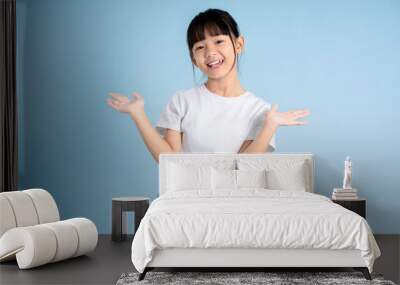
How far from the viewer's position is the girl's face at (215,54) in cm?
692

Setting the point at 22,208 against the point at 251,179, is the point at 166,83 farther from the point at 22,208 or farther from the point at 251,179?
the point at 22,208

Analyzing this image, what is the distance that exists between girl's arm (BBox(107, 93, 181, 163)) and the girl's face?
715 millimetres

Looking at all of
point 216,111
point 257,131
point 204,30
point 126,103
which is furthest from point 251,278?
point 204,30

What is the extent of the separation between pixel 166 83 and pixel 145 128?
514mm

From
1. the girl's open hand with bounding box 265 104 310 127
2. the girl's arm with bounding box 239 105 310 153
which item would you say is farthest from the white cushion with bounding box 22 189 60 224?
the girl's open hand with bounding box 265 104 310 127

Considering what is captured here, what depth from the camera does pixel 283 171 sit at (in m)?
6.37

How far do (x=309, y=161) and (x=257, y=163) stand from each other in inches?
21.2

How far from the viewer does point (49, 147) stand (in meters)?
7.17

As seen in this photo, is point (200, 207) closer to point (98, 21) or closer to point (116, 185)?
point (116, 185)

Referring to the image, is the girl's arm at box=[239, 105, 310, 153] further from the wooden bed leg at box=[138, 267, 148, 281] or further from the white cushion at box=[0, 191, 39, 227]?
the wooden bed leg at box=[138, 267, 148, 281]

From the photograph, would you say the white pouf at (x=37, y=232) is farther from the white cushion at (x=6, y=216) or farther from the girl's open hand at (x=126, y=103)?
the girl's open hand at (x=126, y=103)

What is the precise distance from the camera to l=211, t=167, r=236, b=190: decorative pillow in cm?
621

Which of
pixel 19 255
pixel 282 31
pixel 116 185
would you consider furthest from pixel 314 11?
pixel 19 255

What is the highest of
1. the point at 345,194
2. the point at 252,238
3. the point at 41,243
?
the point at 345,194
